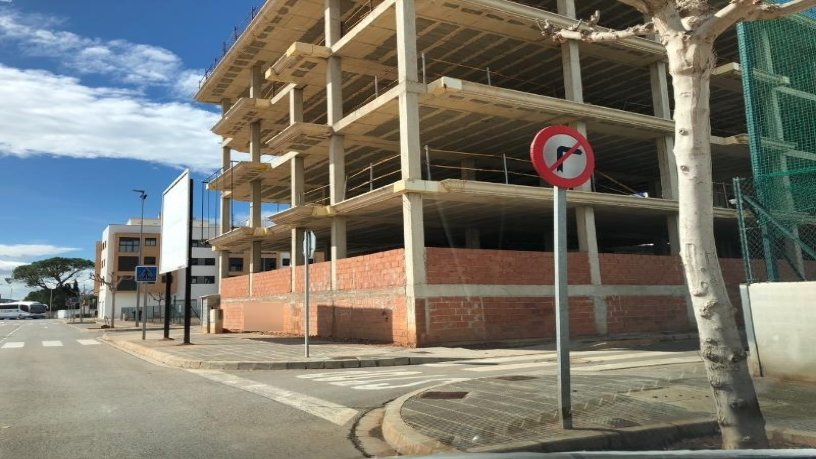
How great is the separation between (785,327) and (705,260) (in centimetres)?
480

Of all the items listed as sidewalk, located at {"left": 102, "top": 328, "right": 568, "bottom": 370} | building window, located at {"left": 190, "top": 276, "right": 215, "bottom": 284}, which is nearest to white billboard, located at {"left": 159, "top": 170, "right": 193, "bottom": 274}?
sidewalk, located at {"left": 102, "top": 328, "right": 568, "bottom": 370}

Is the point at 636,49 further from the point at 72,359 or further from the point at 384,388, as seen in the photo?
the point at 72,359

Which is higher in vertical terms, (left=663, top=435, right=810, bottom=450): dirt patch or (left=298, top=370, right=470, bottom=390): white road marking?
(left=298, top=370, right=470, bottom=390): white road marking

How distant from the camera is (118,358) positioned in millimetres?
15961

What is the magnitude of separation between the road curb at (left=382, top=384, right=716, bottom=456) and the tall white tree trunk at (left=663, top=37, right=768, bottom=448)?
2.93ft

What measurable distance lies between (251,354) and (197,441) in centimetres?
938

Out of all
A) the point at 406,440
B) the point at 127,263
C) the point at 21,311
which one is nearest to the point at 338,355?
the point at 406,440

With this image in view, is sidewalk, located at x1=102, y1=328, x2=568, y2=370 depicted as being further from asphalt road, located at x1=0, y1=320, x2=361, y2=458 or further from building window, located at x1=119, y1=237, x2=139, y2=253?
building window, located at x1=119, y1=237, x2=139, y2=253

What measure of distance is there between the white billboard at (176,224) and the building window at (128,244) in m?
65.7

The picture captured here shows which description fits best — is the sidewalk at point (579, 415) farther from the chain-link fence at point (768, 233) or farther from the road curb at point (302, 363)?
the road curb at point (302, 363)

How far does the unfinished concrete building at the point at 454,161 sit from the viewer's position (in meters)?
18.5

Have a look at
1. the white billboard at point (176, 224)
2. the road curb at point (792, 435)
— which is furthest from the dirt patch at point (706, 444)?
the white billboard at point (176, 224)

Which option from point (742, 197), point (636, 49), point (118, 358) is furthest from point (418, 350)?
point (636, 49)

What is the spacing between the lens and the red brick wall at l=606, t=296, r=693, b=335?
21.4 meters
